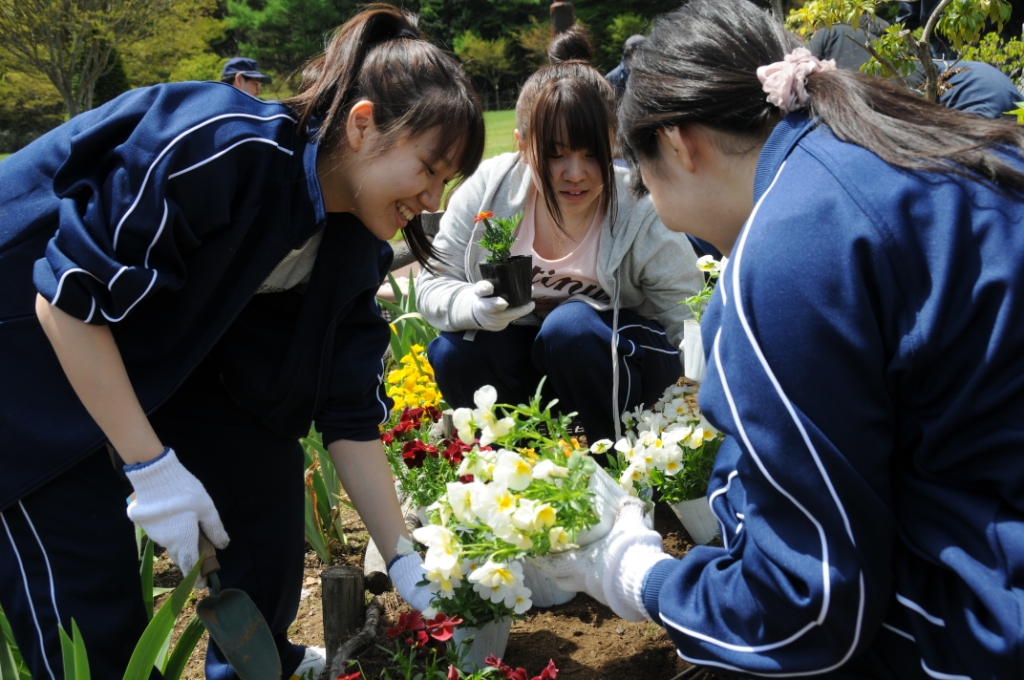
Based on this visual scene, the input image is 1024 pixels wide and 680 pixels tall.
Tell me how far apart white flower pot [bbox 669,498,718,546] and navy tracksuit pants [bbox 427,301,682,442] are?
0.34 m

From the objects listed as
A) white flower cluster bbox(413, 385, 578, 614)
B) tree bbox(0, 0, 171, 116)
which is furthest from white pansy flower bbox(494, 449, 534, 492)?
tree bbox(0, 0, 171, 116)

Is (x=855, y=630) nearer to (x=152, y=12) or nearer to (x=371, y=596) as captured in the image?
(x=371, y=596)

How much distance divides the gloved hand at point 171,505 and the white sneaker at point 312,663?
50 cm

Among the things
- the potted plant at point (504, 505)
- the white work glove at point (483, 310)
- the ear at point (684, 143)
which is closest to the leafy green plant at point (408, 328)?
the white work glove at point (483, 310)

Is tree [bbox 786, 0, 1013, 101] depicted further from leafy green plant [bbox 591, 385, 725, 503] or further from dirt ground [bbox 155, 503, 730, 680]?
dirt ground [bbox 155, 503, 730, 680]

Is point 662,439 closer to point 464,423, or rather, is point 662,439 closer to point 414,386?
point 464,423

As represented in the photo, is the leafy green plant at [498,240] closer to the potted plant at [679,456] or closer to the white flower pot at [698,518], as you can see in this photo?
the potted plant at [679,456]

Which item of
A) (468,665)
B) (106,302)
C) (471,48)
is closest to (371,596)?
(468,665)

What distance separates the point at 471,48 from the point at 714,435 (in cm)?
2400

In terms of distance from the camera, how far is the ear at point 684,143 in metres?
1.27

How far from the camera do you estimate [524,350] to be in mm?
2680

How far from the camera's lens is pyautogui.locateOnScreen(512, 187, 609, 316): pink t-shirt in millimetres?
2635

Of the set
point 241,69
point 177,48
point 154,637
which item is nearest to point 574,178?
point 154,637

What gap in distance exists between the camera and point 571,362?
2.46 metres
